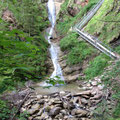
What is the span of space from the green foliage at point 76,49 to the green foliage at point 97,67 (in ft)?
4.65

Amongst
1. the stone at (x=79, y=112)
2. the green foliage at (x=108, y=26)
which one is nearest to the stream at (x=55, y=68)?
the stone at (x=79, y=112)

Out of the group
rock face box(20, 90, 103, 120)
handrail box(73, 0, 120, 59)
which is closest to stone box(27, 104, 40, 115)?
rock face box(20, 90, 103, 120)

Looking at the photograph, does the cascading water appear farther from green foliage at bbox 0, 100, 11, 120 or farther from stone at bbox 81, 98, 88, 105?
green foliage at bbox 0, 100, 11, 120

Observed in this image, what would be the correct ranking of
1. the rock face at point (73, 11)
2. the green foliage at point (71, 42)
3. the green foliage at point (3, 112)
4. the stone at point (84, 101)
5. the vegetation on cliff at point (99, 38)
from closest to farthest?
1. the green foliage at point (3, 112)
2. the stone at point (84, 101)
3. the vegetation on cliff at point (99, 38)
4. the green foliage at point (71, 42)
5. the rock face at point (73, 11)

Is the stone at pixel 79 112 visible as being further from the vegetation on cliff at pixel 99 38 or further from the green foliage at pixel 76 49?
the green foliage at pixel 76 49

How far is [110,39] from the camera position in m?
10.9

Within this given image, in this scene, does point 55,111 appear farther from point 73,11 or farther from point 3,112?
point 73,11

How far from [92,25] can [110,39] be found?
3480 mm

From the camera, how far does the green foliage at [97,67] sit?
383 inches

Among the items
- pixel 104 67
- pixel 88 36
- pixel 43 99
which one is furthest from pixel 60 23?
pixel 43 99

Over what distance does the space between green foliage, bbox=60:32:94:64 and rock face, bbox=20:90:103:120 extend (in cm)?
542

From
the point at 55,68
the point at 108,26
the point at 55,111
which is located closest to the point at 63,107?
the point at 55,111

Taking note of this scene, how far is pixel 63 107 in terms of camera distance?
20.3ft

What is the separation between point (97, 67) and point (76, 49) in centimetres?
354
